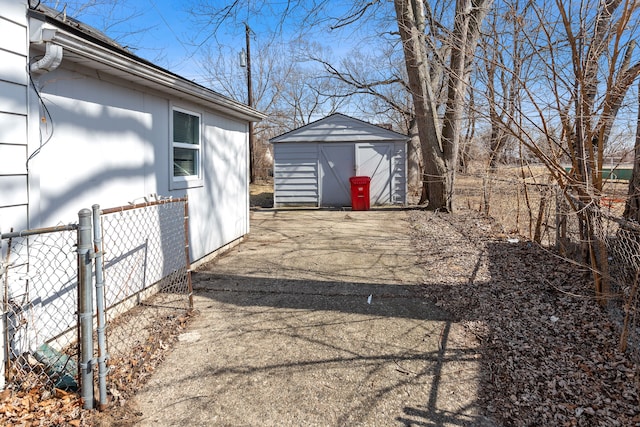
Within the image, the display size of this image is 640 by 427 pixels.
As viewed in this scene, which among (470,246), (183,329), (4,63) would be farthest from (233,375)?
(470,246)

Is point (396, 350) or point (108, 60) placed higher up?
point (108, 60)

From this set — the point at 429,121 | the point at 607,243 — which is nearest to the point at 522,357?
the point at 607,243

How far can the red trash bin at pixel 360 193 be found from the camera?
12852mm

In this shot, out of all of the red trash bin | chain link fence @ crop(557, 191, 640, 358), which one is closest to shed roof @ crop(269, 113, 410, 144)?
the red trash bin

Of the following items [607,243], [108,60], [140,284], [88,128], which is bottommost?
[140,284]

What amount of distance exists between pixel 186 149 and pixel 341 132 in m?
8.44

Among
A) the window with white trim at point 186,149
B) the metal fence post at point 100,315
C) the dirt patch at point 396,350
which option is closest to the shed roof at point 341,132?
the dirt patch at point 396,350

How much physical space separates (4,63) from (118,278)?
7.05 ft

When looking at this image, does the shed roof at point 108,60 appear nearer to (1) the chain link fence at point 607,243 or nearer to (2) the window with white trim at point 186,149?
(2) the window with white trim at point 186,149

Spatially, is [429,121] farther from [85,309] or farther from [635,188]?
[85,309]

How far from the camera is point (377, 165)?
532 inches

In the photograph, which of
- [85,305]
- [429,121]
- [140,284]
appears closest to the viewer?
[85,305]

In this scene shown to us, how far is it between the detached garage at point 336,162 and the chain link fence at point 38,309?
10647 millimetres

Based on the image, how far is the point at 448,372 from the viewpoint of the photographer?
10.0 feet
